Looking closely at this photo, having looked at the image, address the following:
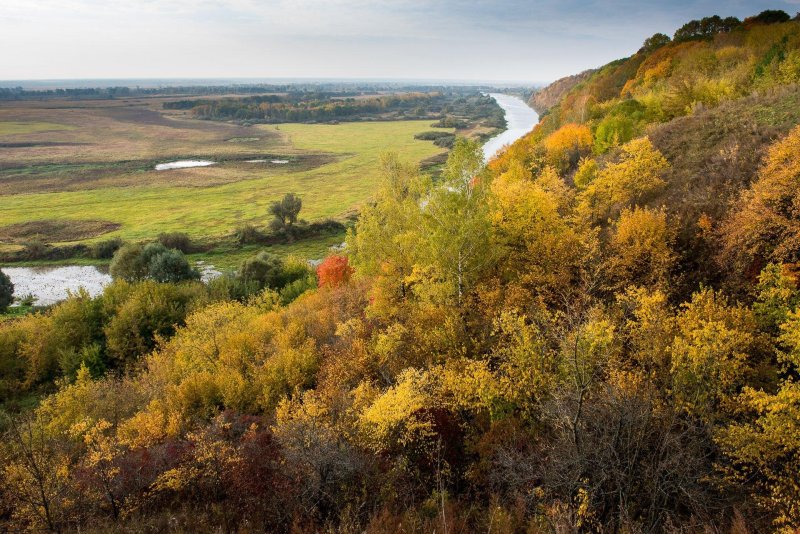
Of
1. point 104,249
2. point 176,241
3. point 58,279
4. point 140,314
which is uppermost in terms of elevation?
point 176,241

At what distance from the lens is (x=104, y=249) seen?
7869cm

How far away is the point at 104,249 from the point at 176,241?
12424 millimetres

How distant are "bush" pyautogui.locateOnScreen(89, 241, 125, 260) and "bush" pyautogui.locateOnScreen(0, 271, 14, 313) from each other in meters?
17.5

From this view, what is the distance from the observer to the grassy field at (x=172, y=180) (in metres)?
95.5

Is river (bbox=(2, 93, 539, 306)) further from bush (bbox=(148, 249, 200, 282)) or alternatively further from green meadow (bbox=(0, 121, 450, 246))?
green meadow (bbox=(0, 121, 450, 246))

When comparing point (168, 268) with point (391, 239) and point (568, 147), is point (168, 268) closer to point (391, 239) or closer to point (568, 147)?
point (391, 239)

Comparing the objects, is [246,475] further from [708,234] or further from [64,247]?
→ [64,247]

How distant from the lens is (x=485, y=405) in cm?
2058

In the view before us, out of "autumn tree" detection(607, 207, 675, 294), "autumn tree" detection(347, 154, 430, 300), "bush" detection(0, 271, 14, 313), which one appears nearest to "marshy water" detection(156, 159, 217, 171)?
"bush" detection(0, 271, 14, 313)

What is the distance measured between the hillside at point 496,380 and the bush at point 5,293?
58.5 feet

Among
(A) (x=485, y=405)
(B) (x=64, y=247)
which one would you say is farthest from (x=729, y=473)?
(B) (x=64, y=247)

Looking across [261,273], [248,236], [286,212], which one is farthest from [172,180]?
[261,273]

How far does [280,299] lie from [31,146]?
18389 centimetres

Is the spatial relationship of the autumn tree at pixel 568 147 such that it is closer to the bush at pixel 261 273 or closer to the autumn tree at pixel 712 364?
the autumn tree at pixel 712 364
